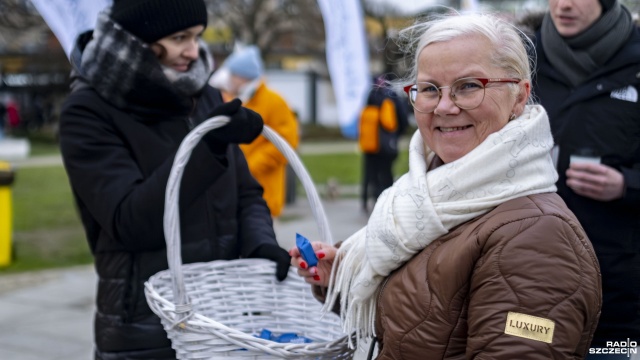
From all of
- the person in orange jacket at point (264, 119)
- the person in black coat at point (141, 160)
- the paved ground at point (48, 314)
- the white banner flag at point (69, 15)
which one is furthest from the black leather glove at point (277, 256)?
the person in orange jacket at point (264, 119)

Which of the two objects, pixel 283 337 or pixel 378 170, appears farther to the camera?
pixel 378 170

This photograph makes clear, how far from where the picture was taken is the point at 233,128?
93.7 inches

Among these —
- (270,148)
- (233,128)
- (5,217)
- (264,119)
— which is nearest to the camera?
(233,128)

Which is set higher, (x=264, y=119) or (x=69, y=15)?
(x=69, y=15)

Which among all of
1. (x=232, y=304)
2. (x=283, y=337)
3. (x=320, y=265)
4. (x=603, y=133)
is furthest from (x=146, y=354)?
(x=603, y=133)

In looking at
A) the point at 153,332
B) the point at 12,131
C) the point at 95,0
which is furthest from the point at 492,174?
the point at 12,131

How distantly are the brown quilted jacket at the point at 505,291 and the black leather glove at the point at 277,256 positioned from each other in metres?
0.86

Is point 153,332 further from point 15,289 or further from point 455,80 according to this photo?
point 15,289

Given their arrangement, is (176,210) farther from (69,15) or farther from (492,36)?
(69,15)

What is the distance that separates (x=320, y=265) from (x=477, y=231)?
70cm

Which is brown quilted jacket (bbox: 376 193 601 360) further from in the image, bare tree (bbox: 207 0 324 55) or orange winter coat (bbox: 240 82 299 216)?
bare tree (bbox: 207 0 324 55)

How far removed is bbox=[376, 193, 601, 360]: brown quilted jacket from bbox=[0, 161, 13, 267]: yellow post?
20.9 feet

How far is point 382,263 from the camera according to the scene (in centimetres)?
178

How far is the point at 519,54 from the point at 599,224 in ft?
Result: 3.37
